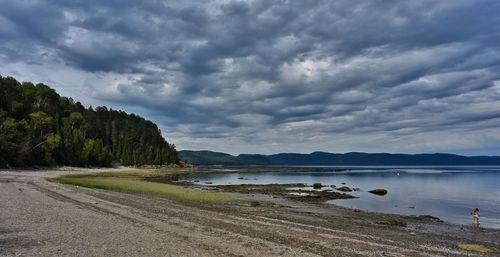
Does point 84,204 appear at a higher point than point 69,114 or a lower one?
lower

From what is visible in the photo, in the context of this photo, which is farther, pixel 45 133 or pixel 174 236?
pixel 45 133

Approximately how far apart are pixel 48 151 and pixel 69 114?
61211 mm

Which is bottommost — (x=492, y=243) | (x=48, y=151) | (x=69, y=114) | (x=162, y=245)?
(x=492, y=243)

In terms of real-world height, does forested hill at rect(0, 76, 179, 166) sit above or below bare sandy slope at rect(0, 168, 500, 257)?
above

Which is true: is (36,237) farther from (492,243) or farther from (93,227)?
(492,243)

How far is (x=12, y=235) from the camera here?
55.5 feet

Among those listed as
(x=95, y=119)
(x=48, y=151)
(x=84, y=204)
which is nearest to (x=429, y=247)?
(x=84, y=204)

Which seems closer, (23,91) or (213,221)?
(213,221)

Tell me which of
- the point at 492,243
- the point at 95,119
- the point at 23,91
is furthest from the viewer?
the point at 95,119

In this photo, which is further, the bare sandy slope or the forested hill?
the forested hill

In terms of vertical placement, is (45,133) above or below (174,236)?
above

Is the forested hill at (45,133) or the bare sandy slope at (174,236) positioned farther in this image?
the forested hill at (45,133)

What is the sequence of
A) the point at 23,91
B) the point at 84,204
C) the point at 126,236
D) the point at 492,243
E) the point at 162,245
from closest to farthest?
the point at 162,245, the point at 126,236, the point at 492,243, the point at 84,204, the point at 23,91

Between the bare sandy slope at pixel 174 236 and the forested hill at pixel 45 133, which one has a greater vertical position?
the forested hill at pixel 45 133
